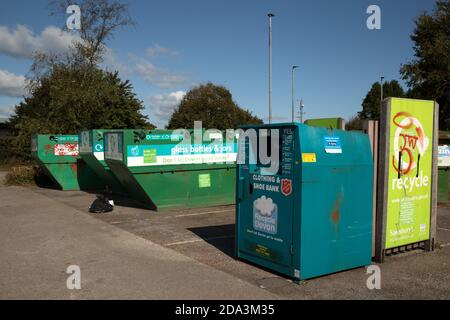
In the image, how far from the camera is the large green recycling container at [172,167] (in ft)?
35.0

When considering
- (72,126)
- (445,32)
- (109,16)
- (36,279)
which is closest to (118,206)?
(36,279)

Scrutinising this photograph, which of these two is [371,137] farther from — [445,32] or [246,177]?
[445,32]

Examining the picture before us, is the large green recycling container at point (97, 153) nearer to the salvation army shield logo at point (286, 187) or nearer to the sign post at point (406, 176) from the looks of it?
the salvation army shield logo at point (286, 187)

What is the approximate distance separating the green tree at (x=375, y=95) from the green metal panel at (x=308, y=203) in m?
50.2

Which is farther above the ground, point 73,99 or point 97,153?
point 73,99

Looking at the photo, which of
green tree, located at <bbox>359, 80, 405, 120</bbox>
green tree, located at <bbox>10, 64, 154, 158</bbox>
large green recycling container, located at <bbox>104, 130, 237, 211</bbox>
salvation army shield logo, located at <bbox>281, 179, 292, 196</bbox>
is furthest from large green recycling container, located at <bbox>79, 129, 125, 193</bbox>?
green tree, located at <bbox>359, 80, 405, 120</bbox>

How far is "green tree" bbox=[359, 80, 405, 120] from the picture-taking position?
54638 mm

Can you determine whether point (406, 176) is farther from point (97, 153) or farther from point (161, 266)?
point (97, 153)

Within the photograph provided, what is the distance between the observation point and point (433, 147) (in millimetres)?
6910

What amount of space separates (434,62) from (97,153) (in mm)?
22772

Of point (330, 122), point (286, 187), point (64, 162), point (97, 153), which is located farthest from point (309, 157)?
point (64, 162)

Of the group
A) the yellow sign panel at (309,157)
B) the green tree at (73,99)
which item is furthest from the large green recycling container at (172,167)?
the green tree at (73,99)

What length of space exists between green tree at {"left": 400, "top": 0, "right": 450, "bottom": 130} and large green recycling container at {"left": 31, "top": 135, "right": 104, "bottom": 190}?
70.4ft

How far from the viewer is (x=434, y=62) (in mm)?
27250
